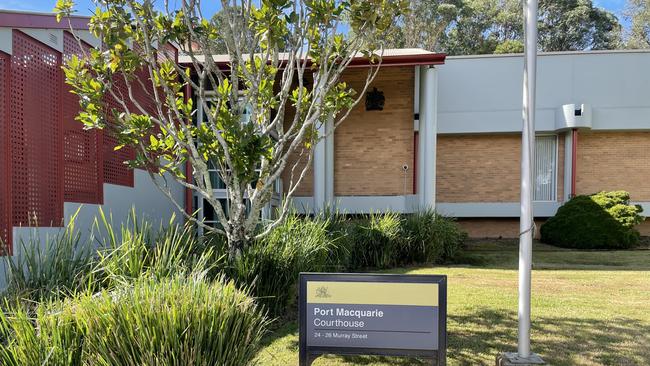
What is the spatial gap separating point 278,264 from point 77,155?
3.87 metres

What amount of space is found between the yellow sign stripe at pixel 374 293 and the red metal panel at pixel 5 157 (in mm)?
4180

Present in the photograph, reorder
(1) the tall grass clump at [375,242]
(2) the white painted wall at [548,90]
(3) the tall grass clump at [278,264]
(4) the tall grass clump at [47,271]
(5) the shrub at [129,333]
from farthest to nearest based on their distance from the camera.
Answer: (2) the white painted wall at [548,90], (1) the tall grass clump at [375,242], (3) the tall grass clump at [278,264], (4) the tall grass clump at [47,271], (5) the shrub at [129,333]

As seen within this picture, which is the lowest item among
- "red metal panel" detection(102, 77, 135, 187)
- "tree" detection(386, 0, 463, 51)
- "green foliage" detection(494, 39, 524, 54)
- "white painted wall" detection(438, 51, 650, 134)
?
"red metal panel" detection(102, 77, 135, 187)

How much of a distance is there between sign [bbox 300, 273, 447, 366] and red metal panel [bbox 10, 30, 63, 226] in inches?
159

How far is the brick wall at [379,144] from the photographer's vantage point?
45.2 ft

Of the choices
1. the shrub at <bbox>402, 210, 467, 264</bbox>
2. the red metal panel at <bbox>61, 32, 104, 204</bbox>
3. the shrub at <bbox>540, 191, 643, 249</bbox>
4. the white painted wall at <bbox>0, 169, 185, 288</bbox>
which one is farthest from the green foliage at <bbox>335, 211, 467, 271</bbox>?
the shrub at <bbox>540, 191, 643, 249</bbox>

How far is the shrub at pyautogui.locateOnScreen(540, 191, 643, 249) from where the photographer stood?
1257 centimetres

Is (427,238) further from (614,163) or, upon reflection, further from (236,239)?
(614,163)

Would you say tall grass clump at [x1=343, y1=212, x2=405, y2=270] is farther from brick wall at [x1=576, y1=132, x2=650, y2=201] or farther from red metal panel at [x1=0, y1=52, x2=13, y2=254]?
brick wall at [x1=576, y1=132, x2=650, y2=201]

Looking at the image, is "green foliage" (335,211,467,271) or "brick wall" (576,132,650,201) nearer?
"green foliage" (335,211,467,271)

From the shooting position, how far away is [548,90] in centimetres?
1478

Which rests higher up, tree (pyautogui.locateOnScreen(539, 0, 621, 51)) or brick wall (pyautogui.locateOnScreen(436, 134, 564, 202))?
tree (pyautogui.locateOnScreen(539, 0, 621, 51))

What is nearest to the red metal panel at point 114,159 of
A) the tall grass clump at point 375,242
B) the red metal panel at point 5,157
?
the red metal panel at point 5,157

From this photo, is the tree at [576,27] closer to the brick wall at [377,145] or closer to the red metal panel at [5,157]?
the brick wall at [377,145]
